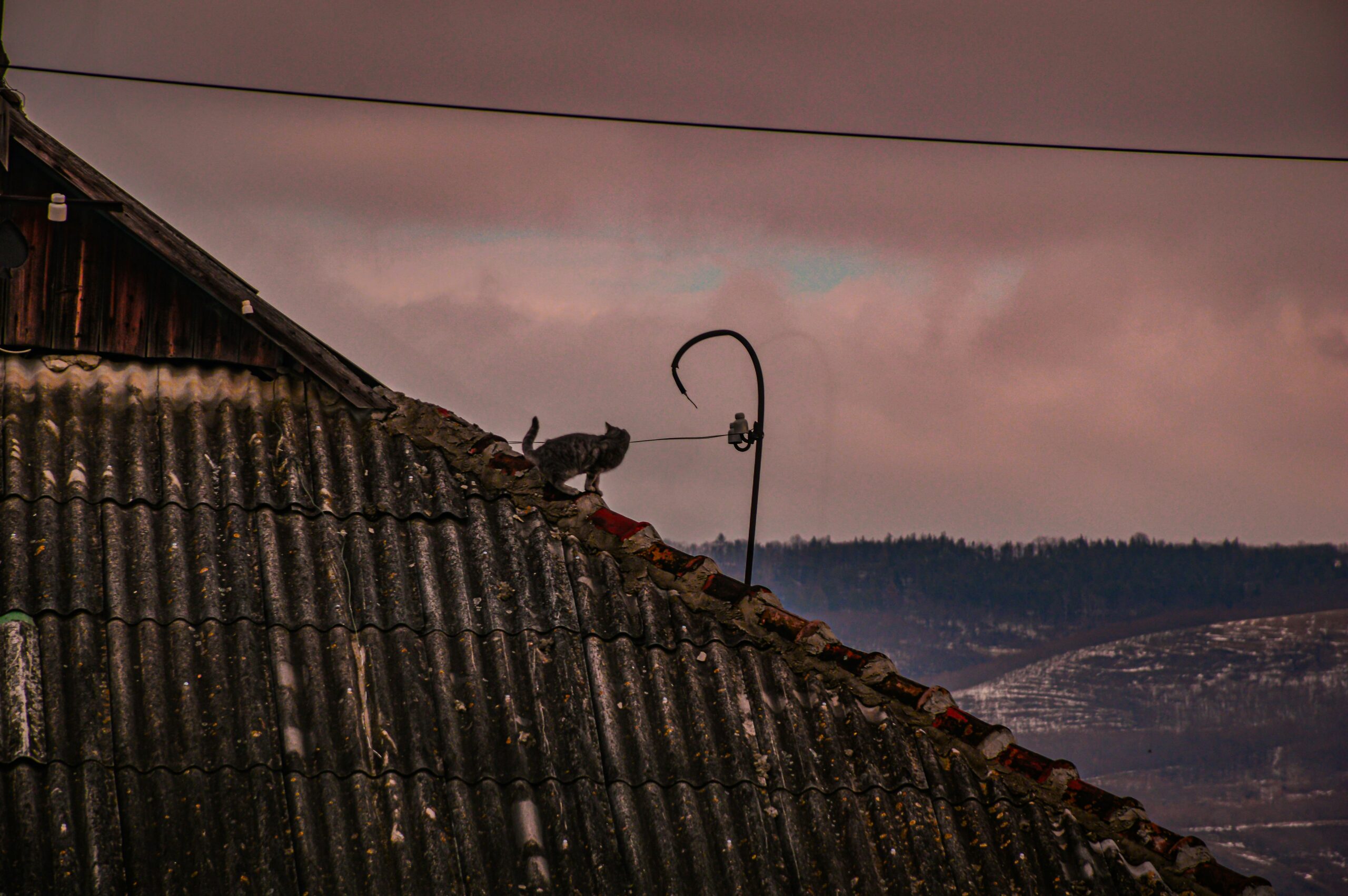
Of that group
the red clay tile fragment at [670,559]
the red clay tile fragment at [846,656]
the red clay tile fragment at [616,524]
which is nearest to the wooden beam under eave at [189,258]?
the red clay tile fragment at [616,524]

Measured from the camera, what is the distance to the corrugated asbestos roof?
Answer: 13.8ft

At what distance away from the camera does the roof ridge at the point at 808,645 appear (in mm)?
4969

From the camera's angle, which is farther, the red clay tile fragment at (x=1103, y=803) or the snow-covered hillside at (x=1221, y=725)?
the snow-covered hillside at (x=1221, y=725)

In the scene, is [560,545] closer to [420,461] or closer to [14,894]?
[420,461]

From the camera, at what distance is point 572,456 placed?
6.71 m

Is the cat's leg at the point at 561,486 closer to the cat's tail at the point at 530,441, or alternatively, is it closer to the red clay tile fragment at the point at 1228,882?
the cat's tail at the point at 530,441

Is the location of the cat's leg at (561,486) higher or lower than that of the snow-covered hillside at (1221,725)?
higher

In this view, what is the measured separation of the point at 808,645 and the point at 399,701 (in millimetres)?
1979

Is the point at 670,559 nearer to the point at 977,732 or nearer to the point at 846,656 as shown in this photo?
the point at 846,656

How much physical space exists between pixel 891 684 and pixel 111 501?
12.3 feet

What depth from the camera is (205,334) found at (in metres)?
6.05

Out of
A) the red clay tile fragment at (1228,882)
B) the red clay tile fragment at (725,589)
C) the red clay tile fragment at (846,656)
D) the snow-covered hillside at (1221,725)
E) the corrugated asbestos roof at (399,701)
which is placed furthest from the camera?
the snow-covered hillside at (1221,725)

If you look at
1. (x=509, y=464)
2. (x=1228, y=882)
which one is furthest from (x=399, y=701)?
(x=1228, y=882)

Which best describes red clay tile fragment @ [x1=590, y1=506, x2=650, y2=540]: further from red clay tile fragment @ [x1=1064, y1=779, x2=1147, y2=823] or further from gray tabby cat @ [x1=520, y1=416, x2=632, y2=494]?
red clay tile fragment @ [x1=1064, y1=779, x2=1147, y2=823]
